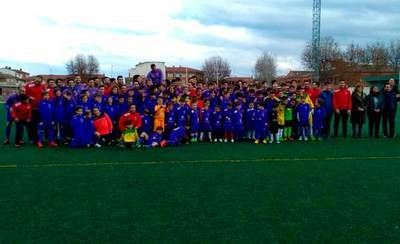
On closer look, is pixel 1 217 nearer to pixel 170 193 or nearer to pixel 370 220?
pixel 170 193

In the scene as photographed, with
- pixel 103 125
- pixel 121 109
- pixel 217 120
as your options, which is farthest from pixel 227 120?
pixel 103 125

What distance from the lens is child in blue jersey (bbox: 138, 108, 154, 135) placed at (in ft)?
42.7

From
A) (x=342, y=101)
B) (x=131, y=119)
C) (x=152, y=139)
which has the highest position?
(x=342, y=101)

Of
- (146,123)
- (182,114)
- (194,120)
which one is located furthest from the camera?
(194,120)

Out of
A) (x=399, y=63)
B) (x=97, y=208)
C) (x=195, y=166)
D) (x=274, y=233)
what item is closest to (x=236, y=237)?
(x=274, y=233)

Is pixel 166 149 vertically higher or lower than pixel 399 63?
lower

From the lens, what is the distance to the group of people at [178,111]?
1260 centimetres

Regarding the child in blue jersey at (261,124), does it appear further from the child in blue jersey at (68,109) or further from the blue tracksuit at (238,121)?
the child in blue jersey at (68,109)

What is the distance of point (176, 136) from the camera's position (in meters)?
12.9

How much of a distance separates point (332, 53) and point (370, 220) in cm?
8045

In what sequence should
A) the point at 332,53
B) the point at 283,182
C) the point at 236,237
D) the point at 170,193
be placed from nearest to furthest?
1. the point at 236,237
2. the point at 170,193
3. the point at 283,182
4. the point at 332,53

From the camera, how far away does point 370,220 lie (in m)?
5.63

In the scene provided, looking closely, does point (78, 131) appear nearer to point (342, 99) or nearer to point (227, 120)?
point (227, 120)

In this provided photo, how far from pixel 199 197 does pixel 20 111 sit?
7.72 m
